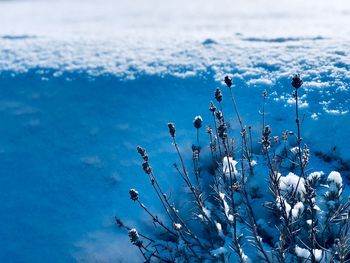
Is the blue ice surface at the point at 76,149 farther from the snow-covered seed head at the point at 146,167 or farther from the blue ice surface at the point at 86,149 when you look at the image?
the snow-covered seed head at the point at 146,167

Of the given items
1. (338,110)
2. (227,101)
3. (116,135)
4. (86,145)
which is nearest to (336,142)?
A: (338,110)

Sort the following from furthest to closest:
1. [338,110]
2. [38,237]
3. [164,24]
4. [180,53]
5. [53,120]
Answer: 1. [164,24]
2. [180,53]
3. [53,120]
4. [338,110]
5. [38,237]

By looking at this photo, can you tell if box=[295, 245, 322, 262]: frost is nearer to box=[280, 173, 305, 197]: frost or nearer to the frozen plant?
the frozen plant

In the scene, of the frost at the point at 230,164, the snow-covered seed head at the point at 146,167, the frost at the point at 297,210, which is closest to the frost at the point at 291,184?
the frost at the point at 297,210

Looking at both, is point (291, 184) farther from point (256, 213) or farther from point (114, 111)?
point (114, 111)

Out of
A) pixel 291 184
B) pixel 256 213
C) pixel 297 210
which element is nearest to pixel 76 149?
pixel 256 213

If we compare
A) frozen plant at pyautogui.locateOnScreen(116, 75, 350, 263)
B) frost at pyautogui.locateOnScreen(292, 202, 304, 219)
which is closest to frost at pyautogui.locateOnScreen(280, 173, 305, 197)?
frozen plant at pyautogui.locateOnScreen(116, 75, 350, 263)

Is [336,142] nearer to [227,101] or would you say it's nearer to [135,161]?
[227,101]
